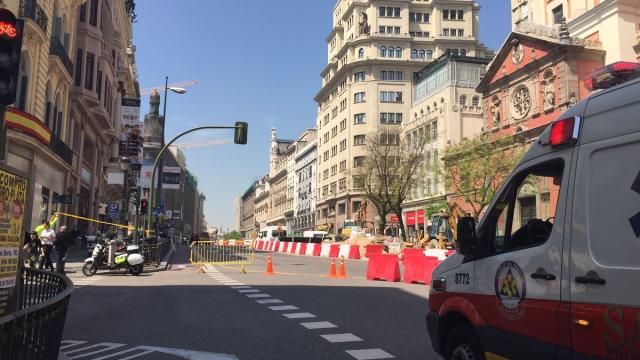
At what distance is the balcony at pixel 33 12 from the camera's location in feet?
73.7

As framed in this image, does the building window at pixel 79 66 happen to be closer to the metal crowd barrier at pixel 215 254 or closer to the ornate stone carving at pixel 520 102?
the metal crowd barrier at pixel 215 254

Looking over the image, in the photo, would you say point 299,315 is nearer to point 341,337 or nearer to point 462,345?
point 341,337

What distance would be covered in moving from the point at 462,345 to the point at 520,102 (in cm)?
5061

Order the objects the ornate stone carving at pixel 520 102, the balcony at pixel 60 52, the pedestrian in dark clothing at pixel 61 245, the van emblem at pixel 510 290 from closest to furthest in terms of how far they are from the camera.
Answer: the van emblem at pixel 510 290
the pedestrian in dark clothing at pixel 61 245
the balcony at pixel 60 52
the ornate stone carving at pixel 520 102

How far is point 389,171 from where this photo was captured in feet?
188

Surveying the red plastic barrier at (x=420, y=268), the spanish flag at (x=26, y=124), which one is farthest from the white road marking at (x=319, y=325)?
the spanish flag at (x=26, y=124)

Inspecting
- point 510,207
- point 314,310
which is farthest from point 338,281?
point 510,207

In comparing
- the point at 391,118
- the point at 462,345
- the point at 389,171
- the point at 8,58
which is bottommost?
the point at 462,345

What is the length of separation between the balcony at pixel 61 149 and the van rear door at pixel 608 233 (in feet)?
87.3

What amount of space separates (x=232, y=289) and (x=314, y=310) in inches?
180

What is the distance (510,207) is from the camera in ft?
14.5

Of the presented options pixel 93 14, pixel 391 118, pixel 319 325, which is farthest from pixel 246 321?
pixel 391 118

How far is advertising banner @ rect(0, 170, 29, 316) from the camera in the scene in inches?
172

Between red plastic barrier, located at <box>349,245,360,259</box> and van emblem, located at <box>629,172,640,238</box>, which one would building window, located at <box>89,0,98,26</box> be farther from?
van emblem, located at <box>629,172,640,238</box>
